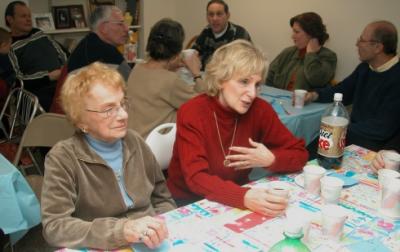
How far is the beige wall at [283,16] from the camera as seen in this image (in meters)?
3.21

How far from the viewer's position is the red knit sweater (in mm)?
1360

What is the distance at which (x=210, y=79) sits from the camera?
4.97ft

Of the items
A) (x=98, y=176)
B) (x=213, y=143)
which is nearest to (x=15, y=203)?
(x=98, y=176)

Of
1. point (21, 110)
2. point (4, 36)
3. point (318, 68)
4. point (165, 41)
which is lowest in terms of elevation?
point (21, 110)

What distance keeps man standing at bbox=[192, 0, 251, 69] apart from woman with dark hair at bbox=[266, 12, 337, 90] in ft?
1.70

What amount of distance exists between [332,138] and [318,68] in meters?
1.83

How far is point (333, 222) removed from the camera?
1013 millimetres

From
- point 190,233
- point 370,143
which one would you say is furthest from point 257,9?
point 190,233

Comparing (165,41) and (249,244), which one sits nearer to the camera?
(249,244)

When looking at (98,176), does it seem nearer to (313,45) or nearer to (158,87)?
(158,87)

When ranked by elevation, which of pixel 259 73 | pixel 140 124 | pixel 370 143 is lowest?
pixel 370 143

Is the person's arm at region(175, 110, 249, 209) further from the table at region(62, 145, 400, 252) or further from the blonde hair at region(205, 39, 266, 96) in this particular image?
the blonde hair at region(205, 39, 266, 96)

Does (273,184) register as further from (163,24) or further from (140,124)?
(163,24)

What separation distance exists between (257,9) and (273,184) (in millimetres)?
3161
